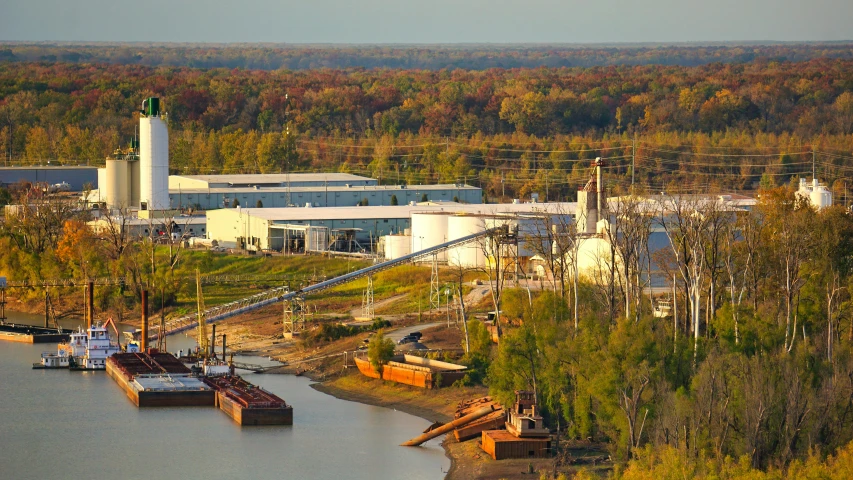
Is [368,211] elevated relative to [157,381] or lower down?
elevated

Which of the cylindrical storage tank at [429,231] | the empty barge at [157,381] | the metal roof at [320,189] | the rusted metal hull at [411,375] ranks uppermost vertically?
the metal roof at [320,189]

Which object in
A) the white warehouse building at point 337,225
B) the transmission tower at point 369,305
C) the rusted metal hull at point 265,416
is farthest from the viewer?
the white warehouse building at point 337,225

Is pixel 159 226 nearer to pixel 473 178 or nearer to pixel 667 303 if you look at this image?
pixel 473 178

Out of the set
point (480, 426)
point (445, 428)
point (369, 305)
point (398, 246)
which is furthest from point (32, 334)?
point (480, 426)

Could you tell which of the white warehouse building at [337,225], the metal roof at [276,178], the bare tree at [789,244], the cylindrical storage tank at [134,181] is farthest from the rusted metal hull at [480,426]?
the cylindrical storage tank at [134,181]

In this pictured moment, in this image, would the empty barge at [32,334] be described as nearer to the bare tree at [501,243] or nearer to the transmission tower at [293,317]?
the transmission tower at [293,317]

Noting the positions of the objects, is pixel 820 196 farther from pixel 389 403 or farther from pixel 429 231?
pixel 389 403
